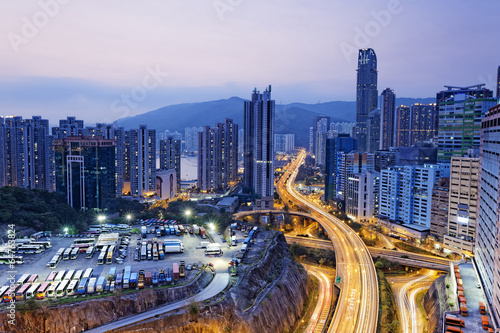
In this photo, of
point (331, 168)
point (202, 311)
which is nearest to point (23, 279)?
point (202, 311)

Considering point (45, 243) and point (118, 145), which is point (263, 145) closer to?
point (118, 145)

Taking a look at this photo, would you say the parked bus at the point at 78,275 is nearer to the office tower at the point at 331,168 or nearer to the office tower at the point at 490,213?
the office tower at the point at 490,213

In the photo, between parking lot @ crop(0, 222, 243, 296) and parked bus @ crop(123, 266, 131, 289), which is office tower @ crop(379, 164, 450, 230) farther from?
parked bus @ crop(123, 266, 131, 289)

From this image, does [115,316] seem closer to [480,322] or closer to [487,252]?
[480,322]

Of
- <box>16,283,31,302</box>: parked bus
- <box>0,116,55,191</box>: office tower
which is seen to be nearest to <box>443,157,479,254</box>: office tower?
<box>16,283,31,302</box>: parked bus

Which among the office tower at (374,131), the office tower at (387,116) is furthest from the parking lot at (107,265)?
the office tower at (387,116)

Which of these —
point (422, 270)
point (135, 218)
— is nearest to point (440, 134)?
point (422, 270)
